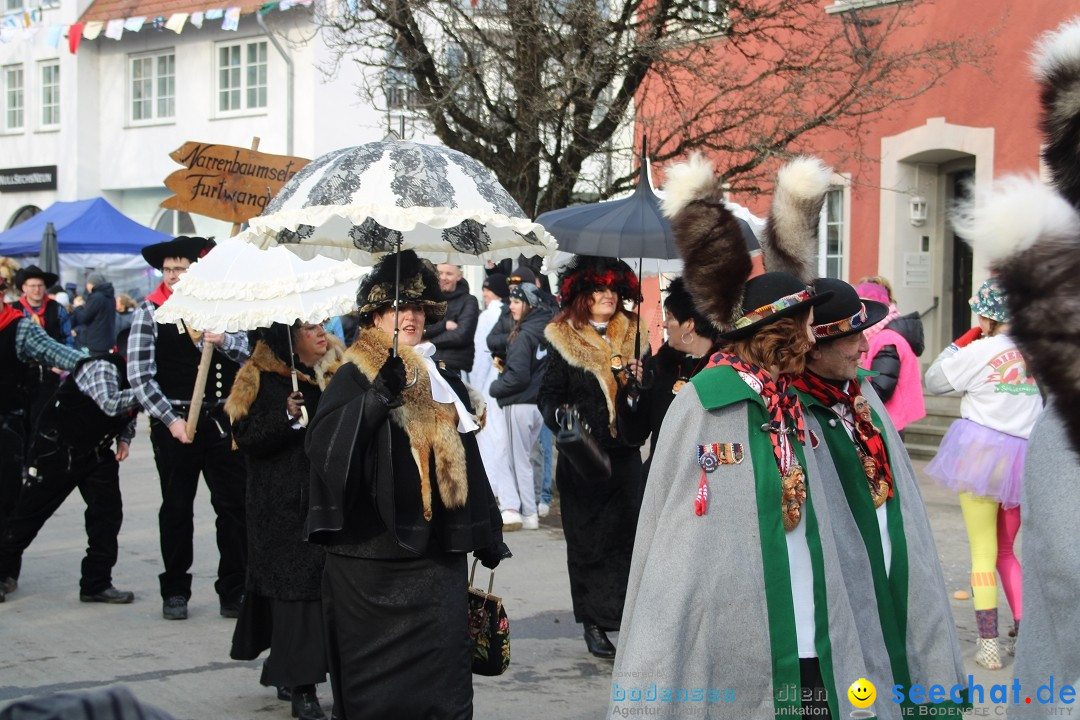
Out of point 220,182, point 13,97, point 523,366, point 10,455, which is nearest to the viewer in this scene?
point 220,182

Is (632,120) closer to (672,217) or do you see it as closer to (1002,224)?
(672,217)

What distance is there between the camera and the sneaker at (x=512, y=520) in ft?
33.3

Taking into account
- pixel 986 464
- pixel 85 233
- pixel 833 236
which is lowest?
pixel 986 464

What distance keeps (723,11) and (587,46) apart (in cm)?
140

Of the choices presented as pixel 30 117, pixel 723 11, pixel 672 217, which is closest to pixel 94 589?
pixel 672 217

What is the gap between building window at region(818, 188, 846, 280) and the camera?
55.4 feet

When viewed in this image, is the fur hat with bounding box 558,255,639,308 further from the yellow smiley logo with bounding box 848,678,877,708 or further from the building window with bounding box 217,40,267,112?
the building window with bounding box 217,40,267,112

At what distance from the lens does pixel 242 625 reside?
5934 mm

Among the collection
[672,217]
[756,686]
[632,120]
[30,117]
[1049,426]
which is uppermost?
[30,117]

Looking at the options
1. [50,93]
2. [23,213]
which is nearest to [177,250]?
[50,93]

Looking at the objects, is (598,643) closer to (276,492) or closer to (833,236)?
(276,492)

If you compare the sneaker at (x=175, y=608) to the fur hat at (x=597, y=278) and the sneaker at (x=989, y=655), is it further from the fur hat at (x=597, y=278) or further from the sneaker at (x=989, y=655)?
the sneaker at (x=989, y=655)

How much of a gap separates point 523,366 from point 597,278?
3.32 meters

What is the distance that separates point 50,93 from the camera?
30.4 metres
